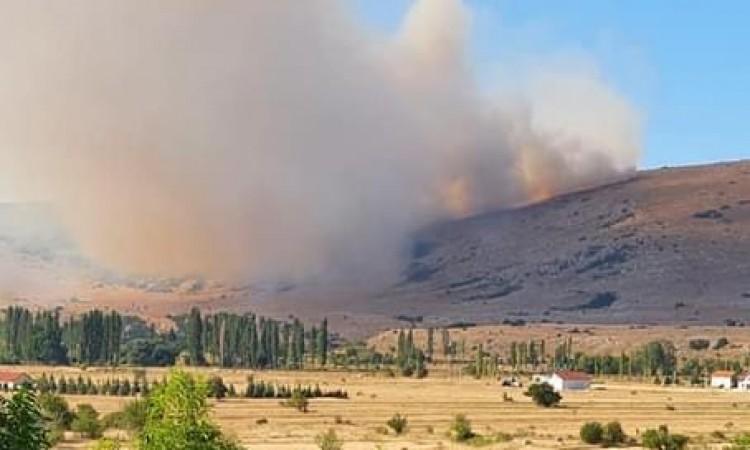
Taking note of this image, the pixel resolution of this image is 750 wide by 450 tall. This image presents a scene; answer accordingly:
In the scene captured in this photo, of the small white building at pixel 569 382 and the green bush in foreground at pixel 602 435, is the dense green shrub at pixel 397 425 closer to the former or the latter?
the green bush in foreground at pixel 602 435

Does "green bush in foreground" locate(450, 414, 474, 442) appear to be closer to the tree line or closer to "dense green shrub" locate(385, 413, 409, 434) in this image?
"dense green shrub" locate(385, 413, 409, 434)

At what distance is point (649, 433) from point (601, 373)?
7527 cm

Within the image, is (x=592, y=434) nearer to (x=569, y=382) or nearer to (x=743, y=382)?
(x=569, y=382)

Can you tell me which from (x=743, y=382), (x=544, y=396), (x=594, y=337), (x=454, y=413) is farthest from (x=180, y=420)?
(x=594, y=337)

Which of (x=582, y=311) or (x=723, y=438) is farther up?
(x=582, y=311)

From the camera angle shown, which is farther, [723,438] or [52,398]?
[52,398]

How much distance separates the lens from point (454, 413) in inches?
2618

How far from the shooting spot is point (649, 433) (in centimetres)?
4806

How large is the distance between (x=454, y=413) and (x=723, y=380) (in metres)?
48.0

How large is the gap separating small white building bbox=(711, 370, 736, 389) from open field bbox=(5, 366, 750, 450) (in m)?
5.84

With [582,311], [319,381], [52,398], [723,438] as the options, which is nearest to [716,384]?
[319,381]

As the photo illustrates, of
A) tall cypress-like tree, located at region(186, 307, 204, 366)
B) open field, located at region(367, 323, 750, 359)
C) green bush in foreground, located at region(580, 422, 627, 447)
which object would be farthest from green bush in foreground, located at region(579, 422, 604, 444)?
A: open field, located at region(367, 323, 750, 359)

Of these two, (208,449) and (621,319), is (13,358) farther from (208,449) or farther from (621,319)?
(208,449)

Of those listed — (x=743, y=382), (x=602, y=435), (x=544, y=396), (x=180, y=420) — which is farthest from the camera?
(x=743, y=382)
